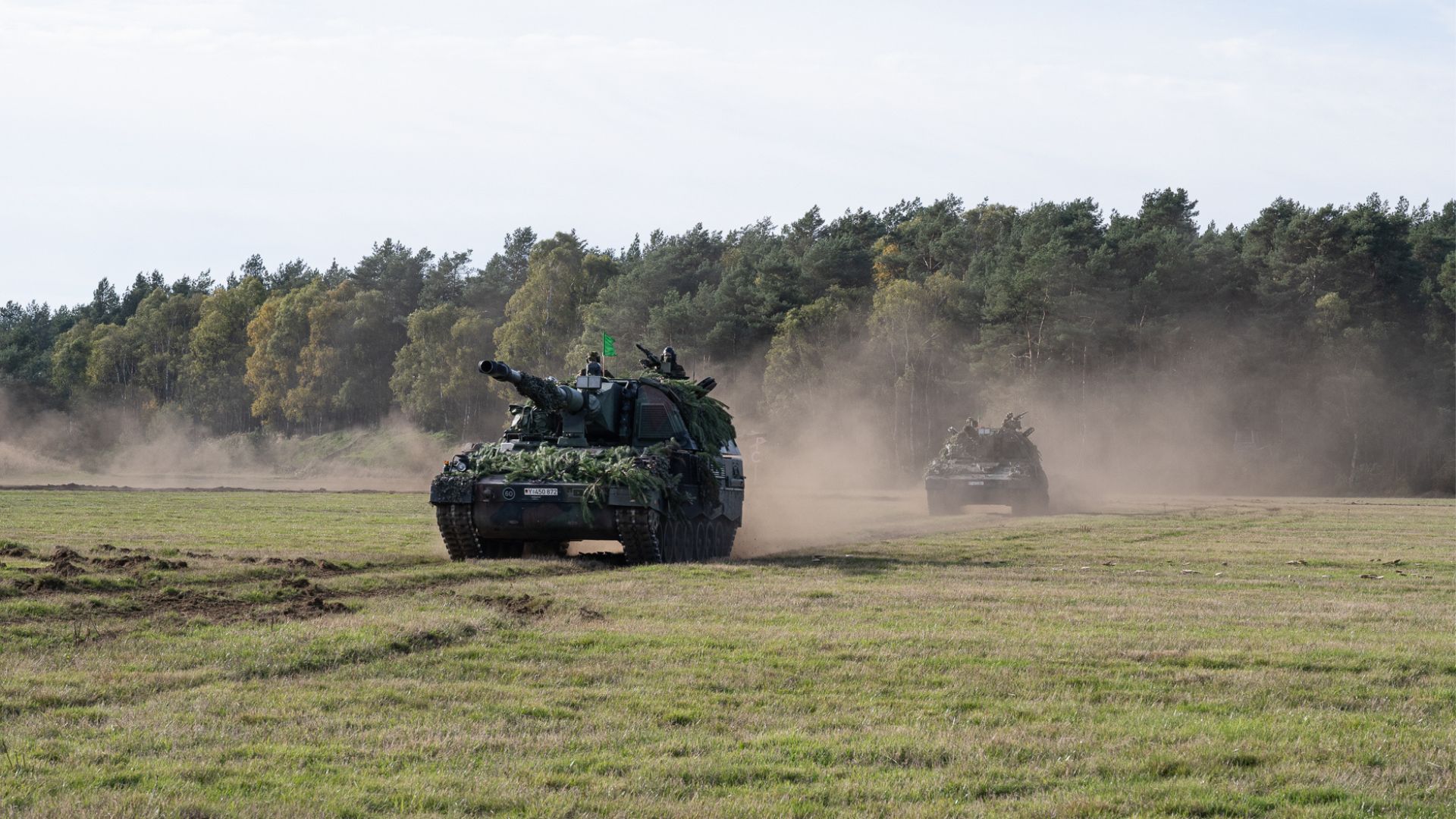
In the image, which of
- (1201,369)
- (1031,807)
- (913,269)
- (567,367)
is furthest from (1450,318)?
(1031,807)

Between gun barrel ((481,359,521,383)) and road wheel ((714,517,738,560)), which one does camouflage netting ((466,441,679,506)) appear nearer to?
gun barrel ((481,359,521,383))

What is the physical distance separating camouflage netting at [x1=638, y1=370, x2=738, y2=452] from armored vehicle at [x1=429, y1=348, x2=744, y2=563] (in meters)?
0.03

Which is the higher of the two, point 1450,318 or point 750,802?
point 1450,318

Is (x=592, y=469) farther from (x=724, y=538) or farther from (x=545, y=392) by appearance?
(x=724, y=538)

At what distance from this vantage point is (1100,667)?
10.2 meters

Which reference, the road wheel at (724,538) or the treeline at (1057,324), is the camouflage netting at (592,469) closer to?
the road wheel at (724,538)

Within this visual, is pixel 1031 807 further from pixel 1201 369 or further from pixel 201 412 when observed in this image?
pixel 201 412

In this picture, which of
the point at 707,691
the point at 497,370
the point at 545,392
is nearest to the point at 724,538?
the point at 545,392

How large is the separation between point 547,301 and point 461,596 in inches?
2527

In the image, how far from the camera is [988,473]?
121 feet

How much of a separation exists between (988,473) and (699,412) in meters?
16.1

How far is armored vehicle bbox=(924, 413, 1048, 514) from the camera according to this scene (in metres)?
36.8

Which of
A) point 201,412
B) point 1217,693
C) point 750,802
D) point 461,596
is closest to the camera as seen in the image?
point 750,802

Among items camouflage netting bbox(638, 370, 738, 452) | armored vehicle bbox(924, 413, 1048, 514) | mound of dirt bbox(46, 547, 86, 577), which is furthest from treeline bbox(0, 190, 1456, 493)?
mound of dirt bbox(46, 547, 86, 577)
